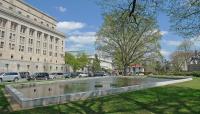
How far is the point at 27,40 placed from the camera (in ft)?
283

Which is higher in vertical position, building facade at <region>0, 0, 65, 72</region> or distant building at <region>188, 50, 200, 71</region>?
building facade at <region>0, 0, 65, 72</region>

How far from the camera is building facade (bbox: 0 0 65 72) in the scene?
244 feet

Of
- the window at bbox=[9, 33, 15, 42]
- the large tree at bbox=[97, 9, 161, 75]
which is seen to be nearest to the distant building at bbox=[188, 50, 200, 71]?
the large tree at bbox=[97, 9, 161, 75]

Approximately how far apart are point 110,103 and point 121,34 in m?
46.3

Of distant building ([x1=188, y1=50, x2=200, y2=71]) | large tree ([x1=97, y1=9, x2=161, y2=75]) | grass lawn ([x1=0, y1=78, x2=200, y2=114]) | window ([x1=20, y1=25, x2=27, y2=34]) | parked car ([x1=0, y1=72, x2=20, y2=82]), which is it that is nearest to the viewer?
grass lawn ([x1=0, y1=78, x2=200, y2=114])

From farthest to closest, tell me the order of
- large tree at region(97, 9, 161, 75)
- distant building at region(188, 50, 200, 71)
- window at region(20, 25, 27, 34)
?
distant building at region(188, 50, 200, 71)
window at region(20, 25, 27, 34)
large tree at region(97, 9, 161, 75)

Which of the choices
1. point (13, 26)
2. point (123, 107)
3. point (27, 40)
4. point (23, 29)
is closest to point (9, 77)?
point (13, 26)

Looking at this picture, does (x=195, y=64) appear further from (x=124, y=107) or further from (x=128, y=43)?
(x=124, y=107)

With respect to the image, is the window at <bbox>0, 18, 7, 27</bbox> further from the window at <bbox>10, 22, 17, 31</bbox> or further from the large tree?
the large tree

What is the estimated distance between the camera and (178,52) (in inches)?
4075

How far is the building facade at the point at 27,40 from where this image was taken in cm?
7431

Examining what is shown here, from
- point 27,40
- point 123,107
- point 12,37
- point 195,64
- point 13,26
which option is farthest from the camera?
point 195,64

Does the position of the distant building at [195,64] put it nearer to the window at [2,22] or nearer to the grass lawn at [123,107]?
the window at [2,22]

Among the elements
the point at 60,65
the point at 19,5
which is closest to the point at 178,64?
the point at 60,65
